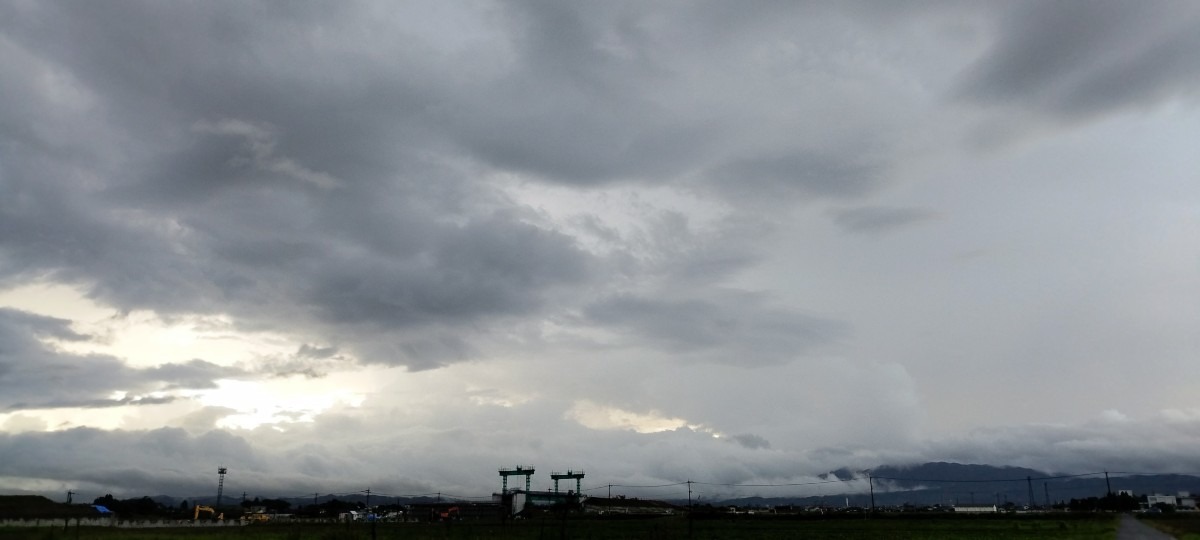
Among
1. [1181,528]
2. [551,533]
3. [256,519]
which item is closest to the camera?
[551,533]

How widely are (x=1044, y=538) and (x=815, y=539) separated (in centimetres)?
Answer: 2485

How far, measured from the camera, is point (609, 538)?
74.1 meters

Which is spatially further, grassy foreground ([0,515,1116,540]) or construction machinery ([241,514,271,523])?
construction machinery ([241,514,271,523])

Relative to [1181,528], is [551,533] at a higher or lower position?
higher

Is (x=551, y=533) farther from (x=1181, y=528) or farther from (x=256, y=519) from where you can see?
(x=256, y=519)

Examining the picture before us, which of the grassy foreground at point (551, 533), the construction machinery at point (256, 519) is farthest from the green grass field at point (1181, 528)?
the construction machinery at point (256, 519)

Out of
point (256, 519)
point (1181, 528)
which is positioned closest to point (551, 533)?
point (1181, 528)

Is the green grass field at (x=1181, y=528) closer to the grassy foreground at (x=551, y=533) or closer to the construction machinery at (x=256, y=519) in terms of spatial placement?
the grassy foreground at (x=551, y=533)

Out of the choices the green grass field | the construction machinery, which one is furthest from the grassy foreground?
the construction machinery

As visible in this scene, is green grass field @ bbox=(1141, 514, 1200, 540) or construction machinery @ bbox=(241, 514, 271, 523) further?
construction machinery @ bbox=(241, 514, 271, 523)

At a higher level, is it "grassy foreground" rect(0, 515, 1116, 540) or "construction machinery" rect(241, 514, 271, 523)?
"grassy foreground" rect(0, 515, 1116, 540)

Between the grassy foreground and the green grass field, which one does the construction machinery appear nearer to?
the grassy foreground

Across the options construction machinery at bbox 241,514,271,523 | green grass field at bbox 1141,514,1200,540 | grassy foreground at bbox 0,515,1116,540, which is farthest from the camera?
construction machinery at bbox 241,514,271,523

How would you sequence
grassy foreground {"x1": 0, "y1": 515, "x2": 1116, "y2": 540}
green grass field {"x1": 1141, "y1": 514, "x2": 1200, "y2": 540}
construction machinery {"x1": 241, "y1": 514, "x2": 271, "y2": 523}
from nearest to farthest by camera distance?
grassy foreground {"x1": 0, "y1": 515, "x2": 1116, "y2": 540}, green grass field {"x1": 1141, "y1": 514, "x2": 1200, "y2": 540}, construction machinery {"x1": 241, "y1": 514, "x2": 271, "y2": 523}
